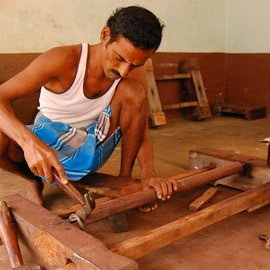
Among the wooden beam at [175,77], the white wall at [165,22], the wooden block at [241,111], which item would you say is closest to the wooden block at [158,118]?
the wooden beam at [175,77]

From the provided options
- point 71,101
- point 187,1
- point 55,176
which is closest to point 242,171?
point 71,101

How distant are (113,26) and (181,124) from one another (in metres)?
3.24

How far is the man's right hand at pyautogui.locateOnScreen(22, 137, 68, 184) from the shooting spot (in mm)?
1298

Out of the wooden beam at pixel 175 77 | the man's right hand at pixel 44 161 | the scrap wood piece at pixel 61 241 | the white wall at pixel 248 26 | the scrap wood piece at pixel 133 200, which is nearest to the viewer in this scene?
the scrap wood piece at pixel 61 241

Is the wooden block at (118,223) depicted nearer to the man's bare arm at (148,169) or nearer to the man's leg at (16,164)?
→ the man's bare arm at (148,169)

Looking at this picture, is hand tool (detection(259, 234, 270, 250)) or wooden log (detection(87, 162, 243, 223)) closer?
wooden log (detection(87, 162, 243, 223))

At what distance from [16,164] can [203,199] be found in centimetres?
98

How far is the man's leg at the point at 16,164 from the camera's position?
179 cm

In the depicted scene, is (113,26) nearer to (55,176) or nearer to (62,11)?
(55,176)

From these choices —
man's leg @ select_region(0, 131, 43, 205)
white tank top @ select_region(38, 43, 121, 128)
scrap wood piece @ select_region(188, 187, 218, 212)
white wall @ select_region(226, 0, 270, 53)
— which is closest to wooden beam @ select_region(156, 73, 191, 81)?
white wall @ select_region(226, 0, 270, 53)

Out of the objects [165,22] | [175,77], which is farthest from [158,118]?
[165,22]

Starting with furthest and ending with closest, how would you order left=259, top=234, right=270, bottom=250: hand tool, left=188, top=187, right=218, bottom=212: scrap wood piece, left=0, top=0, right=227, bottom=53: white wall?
left=0, top=0, right=227, bottom=53: white wall
left=188, top=187, right=218, bottom=212: scrap wood piece
left=259, top=234, right=270, bottom=250: hand tool

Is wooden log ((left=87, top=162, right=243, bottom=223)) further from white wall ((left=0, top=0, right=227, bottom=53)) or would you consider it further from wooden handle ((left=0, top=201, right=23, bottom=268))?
white wall ((left=0, top=0, right=227, bottom=53))

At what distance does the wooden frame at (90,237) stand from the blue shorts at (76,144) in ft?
1.47
